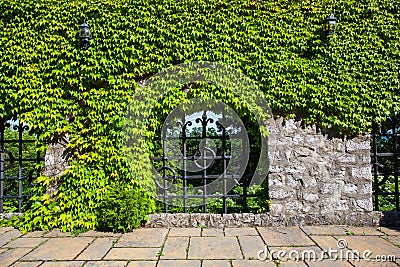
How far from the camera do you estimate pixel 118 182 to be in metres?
3.54

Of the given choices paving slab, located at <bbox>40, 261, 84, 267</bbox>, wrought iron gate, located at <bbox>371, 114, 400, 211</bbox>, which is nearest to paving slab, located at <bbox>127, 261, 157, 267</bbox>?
paving slab, located at <bbox>40, 261, 84, 267</bbox>

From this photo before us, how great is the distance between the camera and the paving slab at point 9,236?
3070 millimetres

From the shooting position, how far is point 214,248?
2.82 meters

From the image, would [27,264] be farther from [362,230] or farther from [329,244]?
[362,230]

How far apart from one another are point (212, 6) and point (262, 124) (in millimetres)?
1571

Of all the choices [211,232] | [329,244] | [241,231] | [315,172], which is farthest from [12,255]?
[315,172]

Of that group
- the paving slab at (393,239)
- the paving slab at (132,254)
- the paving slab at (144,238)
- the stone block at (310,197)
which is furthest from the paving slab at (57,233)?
the paving slab at (393,239)

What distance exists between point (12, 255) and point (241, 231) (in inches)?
91.5

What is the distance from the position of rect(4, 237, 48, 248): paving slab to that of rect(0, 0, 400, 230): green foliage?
13.6 inches

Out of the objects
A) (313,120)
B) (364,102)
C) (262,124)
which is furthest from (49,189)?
(364,102)

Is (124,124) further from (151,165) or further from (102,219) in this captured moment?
(102,219)

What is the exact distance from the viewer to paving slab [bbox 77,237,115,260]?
104 inches

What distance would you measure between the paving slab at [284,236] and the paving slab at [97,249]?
161 cm

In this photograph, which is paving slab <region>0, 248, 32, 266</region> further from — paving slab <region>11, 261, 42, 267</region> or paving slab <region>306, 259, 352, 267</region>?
paving slab <region>306, 259, 352, 267</region>
